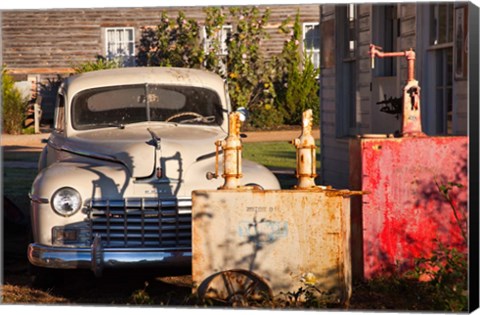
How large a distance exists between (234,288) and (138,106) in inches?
107

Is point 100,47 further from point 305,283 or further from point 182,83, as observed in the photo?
point 305,283

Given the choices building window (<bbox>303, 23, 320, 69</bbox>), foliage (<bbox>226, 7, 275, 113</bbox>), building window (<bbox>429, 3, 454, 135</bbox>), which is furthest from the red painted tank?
building window (<bbox>303, 23, 320, 69</bbox>)

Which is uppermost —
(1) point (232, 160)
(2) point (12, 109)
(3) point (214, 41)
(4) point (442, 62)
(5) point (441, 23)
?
(3) point (214, 41)

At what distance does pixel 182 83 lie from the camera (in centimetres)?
945

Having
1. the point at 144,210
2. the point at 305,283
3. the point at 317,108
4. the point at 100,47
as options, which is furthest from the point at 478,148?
the point at 100,47

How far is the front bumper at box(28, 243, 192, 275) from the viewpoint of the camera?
7.76m

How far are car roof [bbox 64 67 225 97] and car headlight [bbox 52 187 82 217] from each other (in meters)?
1.68

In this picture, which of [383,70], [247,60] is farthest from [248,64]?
[383,70]

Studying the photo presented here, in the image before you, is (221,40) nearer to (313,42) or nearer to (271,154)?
(313,42)

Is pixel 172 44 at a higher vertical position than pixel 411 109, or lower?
higher

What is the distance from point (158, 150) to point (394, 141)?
1.75m

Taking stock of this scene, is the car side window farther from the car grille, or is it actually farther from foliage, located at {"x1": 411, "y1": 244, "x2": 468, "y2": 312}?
foliage, located at {"x1": 411, "y1": 244, "x2": 468, "y2": 312}

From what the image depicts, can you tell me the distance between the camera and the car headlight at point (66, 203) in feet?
25.9

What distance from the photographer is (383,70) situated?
1133 cm
